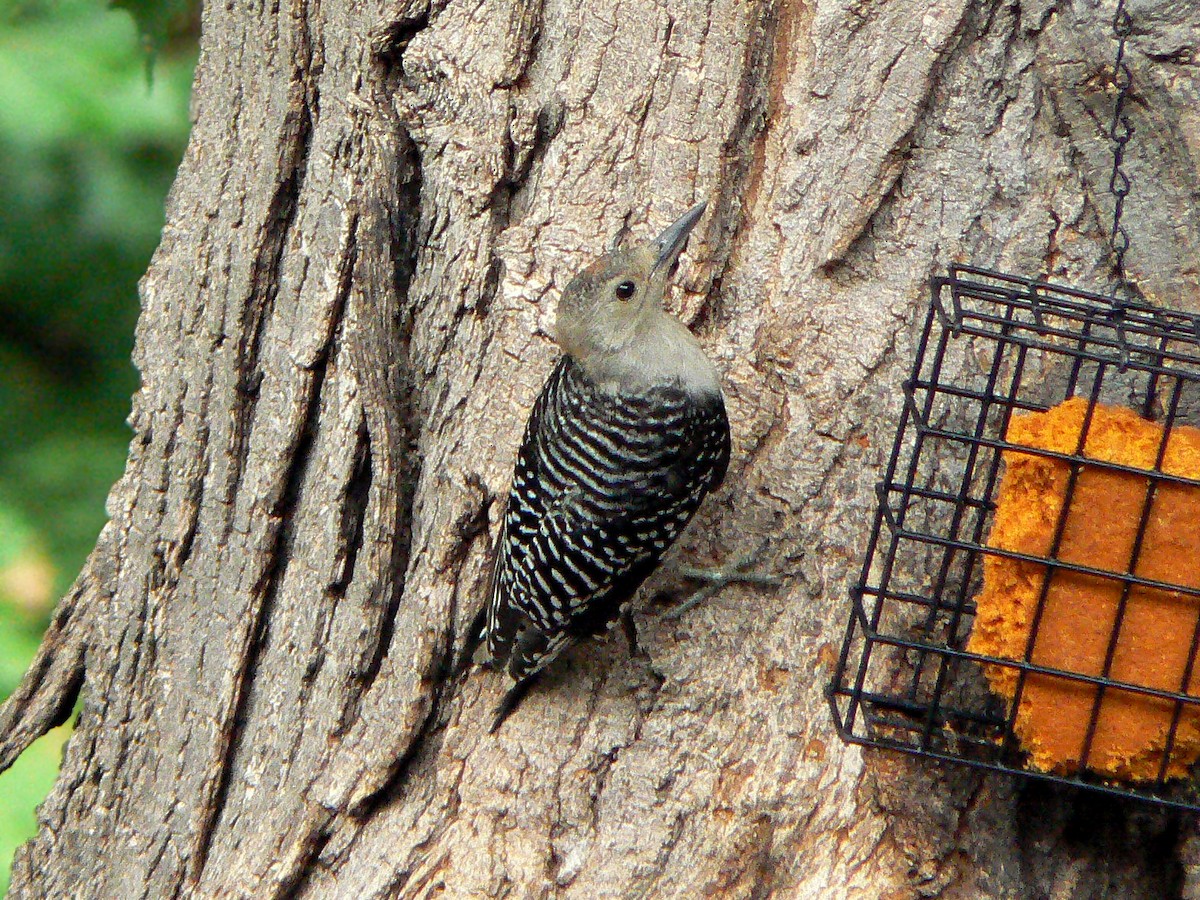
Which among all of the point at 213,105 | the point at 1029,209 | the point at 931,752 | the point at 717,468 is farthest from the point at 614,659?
the point at 213,105

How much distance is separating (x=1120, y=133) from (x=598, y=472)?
1.47 meters

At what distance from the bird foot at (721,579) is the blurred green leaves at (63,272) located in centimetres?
246

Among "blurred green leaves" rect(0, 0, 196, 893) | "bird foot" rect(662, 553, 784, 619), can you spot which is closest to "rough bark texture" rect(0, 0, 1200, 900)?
"bird foot" rect(662, 553, 784, 619)

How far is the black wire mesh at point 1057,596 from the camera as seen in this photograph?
89.8 inches

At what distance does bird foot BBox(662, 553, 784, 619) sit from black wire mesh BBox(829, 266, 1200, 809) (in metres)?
0.22

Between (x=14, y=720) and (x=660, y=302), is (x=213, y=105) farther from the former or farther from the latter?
(x=14, y=720)

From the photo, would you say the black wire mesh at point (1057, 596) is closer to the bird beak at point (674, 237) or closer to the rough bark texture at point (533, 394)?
the rough bark texture at point (533, 394)

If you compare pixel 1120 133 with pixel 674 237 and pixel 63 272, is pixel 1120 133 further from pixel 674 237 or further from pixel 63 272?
pixel 63 272

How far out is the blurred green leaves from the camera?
168 inches

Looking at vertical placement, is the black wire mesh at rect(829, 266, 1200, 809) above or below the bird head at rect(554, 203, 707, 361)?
below

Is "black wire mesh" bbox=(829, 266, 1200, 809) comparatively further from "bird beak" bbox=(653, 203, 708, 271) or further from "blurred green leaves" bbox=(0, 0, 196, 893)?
"blurred green leaves" bbox=(0, 0, 196, 893)

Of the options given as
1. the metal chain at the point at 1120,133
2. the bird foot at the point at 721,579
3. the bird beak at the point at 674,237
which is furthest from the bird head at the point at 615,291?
the metal chain at the point at 1120,133

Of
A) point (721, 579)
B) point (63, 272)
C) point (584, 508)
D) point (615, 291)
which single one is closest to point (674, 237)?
point (615, 291)

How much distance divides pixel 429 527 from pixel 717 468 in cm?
74
